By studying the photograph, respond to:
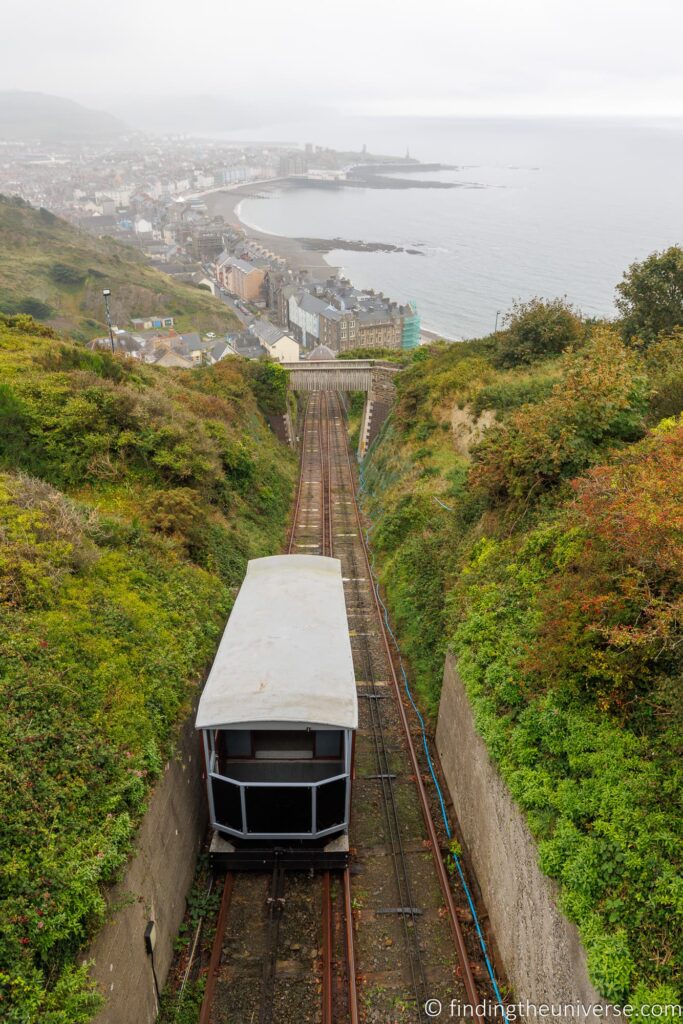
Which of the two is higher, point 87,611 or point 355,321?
point 355,321

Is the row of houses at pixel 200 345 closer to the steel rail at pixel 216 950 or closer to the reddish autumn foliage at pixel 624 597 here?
the steel rail at pixel 216 950

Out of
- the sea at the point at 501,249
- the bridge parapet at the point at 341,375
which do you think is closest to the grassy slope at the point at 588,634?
the bridge parapet at the point at 341,375

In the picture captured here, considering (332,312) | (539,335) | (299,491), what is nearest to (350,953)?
(299,491)

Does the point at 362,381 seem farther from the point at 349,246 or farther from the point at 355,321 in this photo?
the point at 349,246

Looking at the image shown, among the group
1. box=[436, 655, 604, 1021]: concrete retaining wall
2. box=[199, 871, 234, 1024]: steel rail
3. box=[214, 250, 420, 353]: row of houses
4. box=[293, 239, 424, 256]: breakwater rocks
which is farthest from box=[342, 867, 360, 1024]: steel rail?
box=[293, 239, 424, 256]: breakwater rocks

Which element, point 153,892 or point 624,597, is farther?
point 153,892

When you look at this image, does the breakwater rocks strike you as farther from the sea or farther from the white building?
the white building

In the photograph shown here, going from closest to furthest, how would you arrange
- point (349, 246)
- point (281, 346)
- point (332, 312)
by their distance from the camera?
point (281, 346) → point (332, 312) → point (349, 246)
